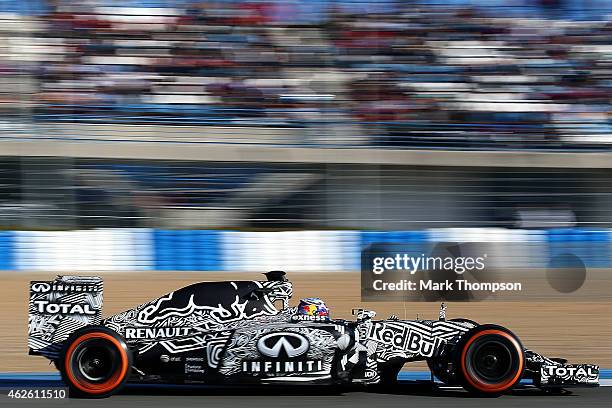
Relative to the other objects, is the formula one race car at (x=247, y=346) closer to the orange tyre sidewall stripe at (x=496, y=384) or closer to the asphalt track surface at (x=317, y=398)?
the orange tyre sidewall stripe at (x=496, y=384)

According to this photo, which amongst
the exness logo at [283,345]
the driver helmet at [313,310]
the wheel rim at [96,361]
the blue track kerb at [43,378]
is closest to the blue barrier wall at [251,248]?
the blue track kerb at [43,378]

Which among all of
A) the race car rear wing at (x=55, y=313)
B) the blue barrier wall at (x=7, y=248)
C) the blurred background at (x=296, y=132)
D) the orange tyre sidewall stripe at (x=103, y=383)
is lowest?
the orange tyre sidewall stripe at (x=103, y=383)

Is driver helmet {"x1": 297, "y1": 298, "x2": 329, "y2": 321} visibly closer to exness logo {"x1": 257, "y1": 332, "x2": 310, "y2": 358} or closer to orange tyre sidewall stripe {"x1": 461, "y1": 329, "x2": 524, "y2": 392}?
exness logo {"x1": 257, "y1": 332, "x2": 310, "y2": 358}

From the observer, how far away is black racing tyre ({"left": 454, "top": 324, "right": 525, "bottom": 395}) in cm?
627

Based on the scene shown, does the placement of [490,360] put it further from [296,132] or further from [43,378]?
[296,132]

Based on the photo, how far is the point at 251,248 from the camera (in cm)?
1135

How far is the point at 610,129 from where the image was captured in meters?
13.1

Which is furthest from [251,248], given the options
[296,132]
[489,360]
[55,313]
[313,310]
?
[489,360]

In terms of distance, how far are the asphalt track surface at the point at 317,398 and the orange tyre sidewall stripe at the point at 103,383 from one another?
0.10 m

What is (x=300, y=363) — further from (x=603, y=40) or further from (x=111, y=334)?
(x=603, y=40)

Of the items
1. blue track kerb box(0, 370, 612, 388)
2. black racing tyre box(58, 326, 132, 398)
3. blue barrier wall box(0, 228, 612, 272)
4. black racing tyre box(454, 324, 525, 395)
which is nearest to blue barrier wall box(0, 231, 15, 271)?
blue barrier wall box(0, 228, 612, 272)

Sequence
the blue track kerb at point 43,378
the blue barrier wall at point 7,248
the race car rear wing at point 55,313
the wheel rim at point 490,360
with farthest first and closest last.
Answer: the blue barrier wall at point 7,248, the blue track kerb at point 43,378, the race car rear wing at point 55,313, the wheel rim at point 490,360

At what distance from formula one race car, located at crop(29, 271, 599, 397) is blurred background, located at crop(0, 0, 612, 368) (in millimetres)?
4682

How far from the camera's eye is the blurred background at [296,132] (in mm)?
11500
